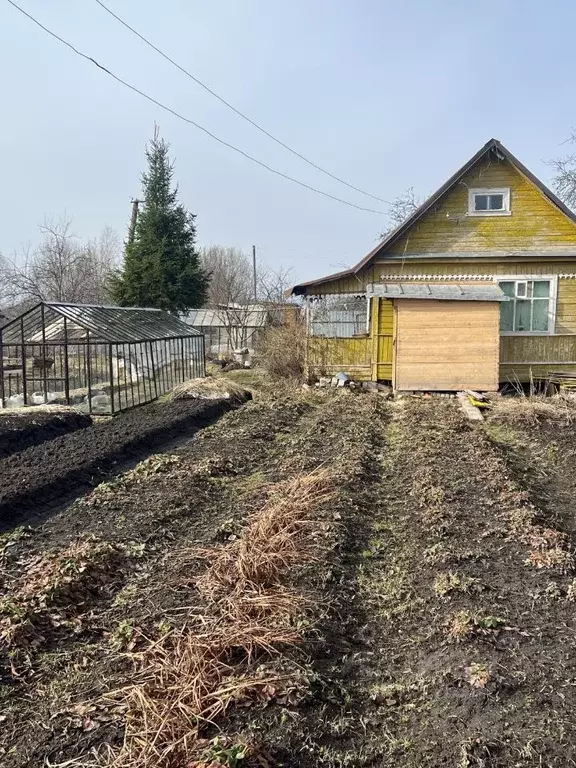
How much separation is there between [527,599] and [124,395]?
11.7m

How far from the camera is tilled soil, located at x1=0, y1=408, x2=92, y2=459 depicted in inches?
405

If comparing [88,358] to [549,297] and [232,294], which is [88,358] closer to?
[549,297]

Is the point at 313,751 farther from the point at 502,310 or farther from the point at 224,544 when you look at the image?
the point at 502,310

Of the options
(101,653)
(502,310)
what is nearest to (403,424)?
(502,310)

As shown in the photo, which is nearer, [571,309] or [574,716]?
[574,716]

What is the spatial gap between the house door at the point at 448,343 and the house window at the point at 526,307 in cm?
142

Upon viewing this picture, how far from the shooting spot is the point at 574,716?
313 cm

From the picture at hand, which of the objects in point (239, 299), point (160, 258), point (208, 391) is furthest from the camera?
point (239, 299)

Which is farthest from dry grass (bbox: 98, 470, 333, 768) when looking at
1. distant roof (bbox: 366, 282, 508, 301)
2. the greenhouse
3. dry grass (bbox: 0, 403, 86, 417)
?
distant roof (bbox: 366, 282, 508, 301)

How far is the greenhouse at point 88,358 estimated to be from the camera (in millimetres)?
14000

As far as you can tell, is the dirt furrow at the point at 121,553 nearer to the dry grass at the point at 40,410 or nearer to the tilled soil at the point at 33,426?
the tilled soil at the point at 33,426

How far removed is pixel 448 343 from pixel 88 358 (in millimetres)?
8846

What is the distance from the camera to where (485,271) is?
1650 centimetres

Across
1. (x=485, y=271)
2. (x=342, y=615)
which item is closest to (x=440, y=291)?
(x=485, y=271)
